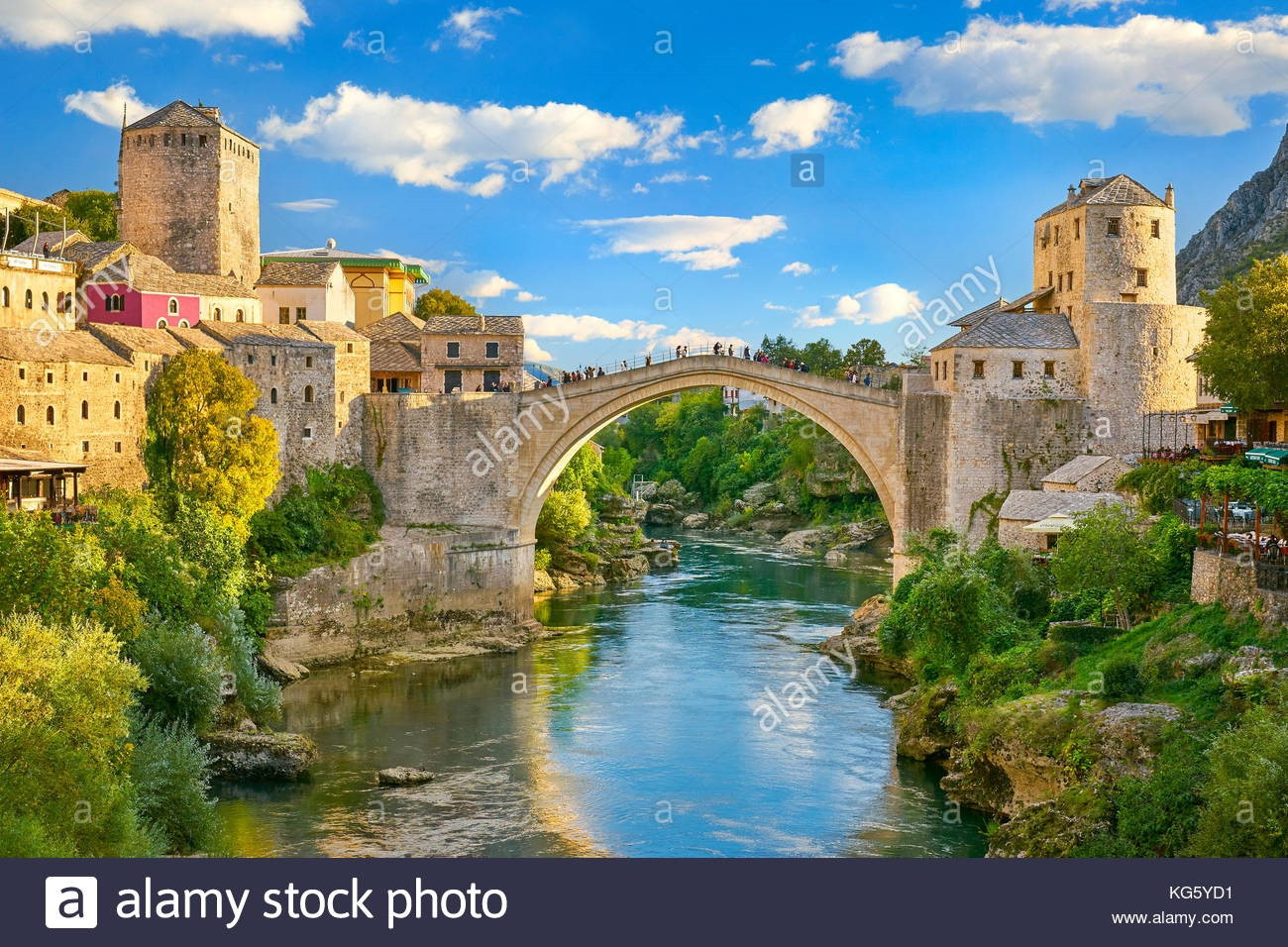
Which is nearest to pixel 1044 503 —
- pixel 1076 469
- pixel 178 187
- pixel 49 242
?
pixel 1076 469

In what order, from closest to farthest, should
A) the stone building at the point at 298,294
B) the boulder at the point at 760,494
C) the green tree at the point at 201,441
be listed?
the green tree at the point at 201,441
the stone building at the point at 298,294
the boulder at the point at 760,494

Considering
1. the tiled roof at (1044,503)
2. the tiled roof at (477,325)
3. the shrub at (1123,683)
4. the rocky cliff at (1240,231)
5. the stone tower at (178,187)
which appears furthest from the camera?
the rocky cliff at (1240,231)

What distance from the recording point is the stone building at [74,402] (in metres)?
32.4

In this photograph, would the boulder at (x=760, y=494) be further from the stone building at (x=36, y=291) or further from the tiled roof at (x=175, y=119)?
the stone building at (x=36, y=291)

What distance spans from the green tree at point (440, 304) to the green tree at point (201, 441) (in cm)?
2007

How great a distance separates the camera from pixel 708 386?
41656 millimetres

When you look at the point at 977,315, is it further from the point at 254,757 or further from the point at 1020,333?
the point at 254,757

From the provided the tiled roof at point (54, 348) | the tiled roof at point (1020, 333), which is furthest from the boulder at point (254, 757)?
the tiled roof at point (1020, 333)

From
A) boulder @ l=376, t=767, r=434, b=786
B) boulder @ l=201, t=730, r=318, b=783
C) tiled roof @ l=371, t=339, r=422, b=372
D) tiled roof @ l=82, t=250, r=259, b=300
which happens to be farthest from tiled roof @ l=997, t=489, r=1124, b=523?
tiled roof @ l=82, t=250, r=259, b=300

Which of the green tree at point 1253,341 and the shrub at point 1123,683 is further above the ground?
the green tree at point 1253,341

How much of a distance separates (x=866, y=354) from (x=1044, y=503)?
39108 millimetres

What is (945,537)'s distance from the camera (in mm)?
36312

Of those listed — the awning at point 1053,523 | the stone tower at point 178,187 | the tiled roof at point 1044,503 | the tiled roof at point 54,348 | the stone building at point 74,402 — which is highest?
the stone tower at point 178,187

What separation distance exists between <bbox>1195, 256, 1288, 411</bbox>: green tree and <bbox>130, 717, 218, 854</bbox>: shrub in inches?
844
